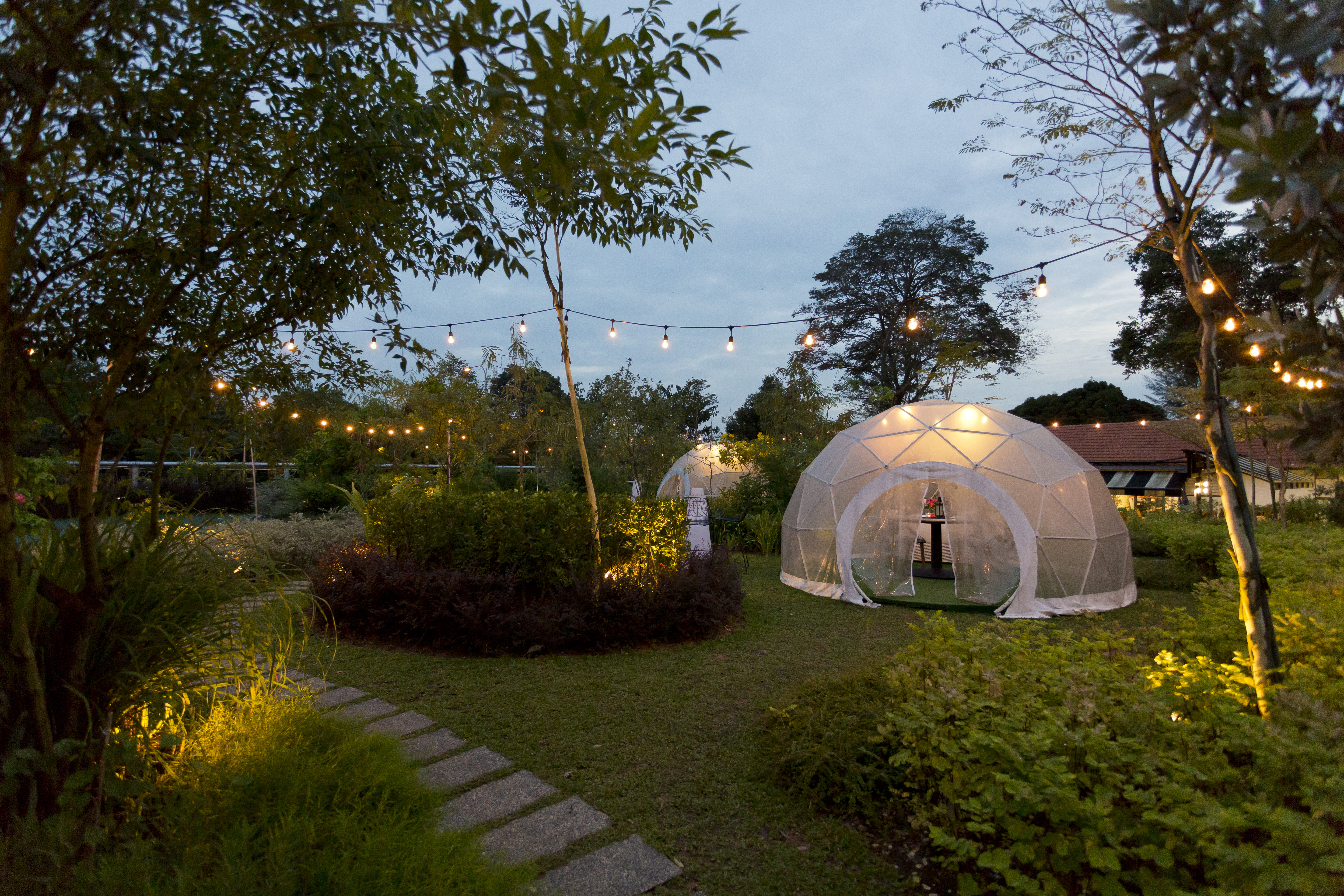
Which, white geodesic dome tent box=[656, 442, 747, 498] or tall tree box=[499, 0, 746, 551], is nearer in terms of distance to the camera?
tall tree box=[499, 0, 746, 551]

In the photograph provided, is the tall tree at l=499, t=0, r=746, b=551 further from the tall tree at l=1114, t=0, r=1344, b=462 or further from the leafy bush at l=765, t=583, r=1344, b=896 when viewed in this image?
the leafy bush at l=765, t=583, r=1344, b=896

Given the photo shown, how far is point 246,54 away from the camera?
206cm

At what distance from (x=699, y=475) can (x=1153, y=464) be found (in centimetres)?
1820

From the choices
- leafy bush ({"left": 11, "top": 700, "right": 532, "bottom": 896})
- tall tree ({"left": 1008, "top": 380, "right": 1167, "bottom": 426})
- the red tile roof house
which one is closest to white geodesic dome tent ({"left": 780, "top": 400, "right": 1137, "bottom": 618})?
leafy bush ({"left": 11, "top": 700, "right": 532, "bottom": 896})

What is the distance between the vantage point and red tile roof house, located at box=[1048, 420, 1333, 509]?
18.4m

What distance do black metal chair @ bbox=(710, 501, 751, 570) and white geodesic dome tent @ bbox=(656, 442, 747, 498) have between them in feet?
17.0

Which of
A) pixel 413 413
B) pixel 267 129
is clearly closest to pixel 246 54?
pixel 267 129

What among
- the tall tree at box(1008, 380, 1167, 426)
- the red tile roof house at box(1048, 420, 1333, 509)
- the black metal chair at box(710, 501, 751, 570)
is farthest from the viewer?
the tall tree at box(1008, 380, 1167, 426)

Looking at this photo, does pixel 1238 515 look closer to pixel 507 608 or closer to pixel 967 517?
pixel 507 608

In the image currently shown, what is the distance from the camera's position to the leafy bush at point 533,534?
6812 millimetres

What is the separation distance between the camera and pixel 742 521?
42.4 ft

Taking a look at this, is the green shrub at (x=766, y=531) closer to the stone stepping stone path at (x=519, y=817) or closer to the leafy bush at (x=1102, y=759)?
the leafy bush at (x=1102, y=759)

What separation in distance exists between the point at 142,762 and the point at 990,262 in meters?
28.6

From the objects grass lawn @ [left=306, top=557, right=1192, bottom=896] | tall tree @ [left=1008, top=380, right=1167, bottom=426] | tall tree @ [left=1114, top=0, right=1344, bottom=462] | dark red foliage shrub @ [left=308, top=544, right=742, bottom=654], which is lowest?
grass lawn @ [left=306, top=557, right=1192, bottom=896]
